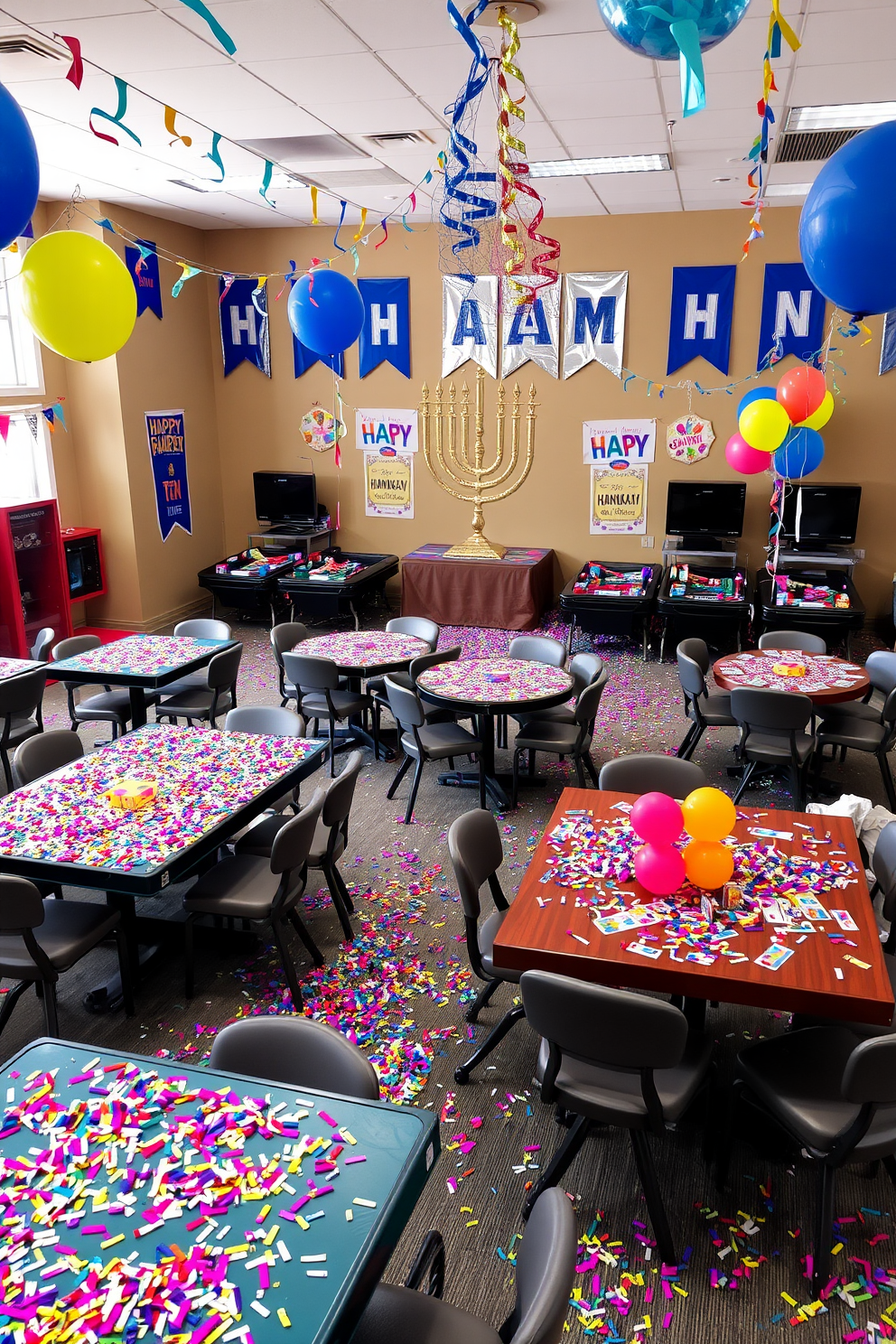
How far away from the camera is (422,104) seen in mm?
Result: 5273

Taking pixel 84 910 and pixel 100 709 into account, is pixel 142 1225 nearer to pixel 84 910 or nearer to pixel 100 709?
pixel 84 910

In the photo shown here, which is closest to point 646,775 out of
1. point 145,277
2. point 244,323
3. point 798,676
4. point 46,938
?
point 798,676

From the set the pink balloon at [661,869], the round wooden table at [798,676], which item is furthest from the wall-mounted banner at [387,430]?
the pink balloon at [661,869]

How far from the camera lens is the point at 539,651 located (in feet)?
20.2

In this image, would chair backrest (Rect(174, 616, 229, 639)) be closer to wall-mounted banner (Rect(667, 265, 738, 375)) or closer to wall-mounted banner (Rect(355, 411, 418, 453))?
wall-mounted banner (Rect(355, 411, 418, 453))

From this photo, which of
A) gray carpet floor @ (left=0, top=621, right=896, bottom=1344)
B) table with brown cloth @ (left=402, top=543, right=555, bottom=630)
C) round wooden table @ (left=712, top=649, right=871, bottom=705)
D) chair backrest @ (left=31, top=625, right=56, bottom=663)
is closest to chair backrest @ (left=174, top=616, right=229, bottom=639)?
chair backrest @ (left=31, top=625, right=56, bottom=663)

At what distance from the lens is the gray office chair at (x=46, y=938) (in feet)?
10.3

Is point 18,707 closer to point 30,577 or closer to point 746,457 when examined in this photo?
point 30,577

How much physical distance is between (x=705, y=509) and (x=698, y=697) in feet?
11.0

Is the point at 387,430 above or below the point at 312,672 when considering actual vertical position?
above

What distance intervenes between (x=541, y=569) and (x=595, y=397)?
1.73m

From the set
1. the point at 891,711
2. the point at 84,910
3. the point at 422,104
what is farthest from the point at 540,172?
the point at 84,910

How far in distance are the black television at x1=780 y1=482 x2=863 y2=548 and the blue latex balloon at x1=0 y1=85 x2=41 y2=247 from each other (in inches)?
263

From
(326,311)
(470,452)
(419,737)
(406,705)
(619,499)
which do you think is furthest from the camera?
(470,452)
